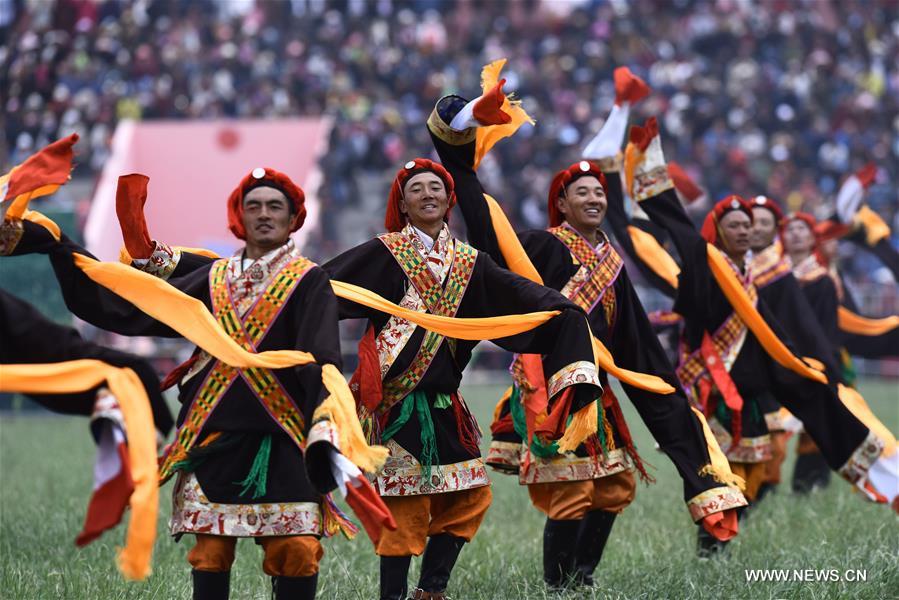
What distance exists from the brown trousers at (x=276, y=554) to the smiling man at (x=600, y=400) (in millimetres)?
1572

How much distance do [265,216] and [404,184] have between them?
102cm

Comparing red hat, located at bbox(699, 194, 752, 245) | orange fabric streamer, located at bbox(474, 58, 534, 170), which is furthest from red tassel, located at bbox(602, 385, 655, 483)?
red hat, located at bbox(699, 194, 752, 245)

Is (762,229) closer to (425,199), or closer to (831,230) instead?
(831,230)

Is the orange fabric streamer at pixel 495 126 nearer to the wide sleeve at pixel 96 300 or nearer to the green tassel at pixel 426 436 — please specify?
the green tassel at pixel 426 436

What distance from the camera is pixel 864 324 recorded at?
10.0 meters

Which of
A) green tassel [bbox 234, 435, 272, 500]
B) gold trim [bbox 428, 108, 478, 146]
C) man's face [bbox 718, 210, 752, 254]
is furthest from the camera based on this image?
man's face [bbox 718, 210, 752, 254]

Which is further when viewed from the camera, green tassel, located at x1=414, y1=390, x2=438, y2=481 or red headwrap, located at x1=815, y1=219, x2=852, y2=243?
red headwrap, located at x1=815, y1=219, x2=852, y2=243

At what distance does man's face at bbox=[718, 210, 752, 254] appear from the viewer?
7273 millimetres

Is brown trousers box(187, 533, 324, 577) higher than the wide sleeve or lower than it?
lower

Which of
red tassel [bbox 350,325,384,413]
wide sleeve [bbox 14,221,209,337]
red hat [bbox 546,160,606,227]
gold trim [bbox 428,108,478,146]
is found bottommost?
red tassel [bbox 350,325,384,413]

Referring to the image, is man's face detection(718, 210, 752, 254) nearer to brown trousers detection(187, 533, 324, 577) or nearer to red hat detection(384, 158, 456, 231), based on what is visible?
red hat detection(384, 158, 456, 231)

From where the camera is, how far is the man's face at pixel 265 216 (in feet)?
15.8

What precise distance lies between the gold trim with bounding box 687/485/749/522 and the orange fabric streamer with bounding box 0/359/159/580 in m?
2.51

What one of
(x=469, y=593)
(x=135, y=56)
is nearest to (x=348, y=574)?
(x=469, y=593)
